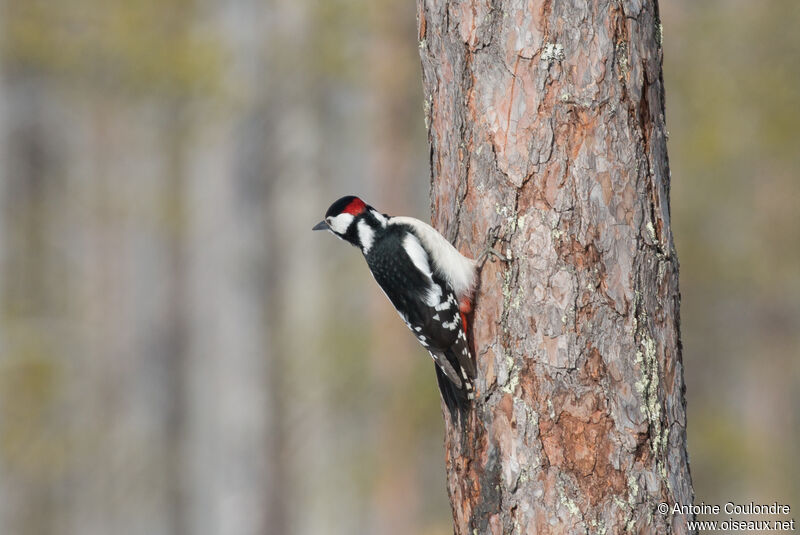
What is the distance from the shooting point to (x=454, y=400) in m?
2.68

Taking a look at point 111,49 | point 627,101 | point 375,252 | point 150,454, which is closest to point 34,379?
point 150,454

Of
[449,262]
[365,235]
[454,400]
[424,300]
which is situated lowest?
[454,400]

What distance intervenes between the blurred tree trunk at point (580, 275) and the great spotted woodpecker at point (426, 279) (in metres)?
0.18

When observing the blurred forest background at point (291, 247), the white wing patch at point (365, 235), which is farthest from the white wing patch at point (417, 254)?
the blurred forest background at point (291, 247)

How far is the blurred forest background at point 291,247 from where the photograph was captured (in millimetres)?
Answer: 6969

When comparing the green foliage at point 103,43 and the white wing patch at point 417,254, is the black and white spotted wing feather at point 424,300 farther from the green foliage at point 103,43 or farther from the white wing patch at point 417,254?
the green foliage at point 103,43

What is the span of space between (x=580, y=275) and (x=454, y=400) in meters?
0.61

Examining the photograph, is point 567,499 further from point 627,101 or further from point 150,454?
point 150,454

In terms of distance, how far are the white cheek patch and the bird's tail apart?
1.02 metres

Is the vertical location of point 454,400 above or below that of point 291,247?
below

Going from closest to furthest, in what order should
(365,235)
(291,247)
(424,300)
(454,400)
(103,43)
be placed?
1. (454,400)
2. (424,300)
3. (365,235)
4. (103,43)
5. (291,247)

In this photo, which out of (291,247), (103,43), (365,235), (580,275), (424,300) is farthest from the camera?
(291,247)

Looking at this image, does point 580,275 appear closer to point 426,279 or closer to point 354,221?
point 426,279

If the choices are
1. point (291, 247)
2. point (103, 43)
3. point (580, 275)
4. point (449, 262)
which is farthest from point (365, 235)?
point (103, 43)
